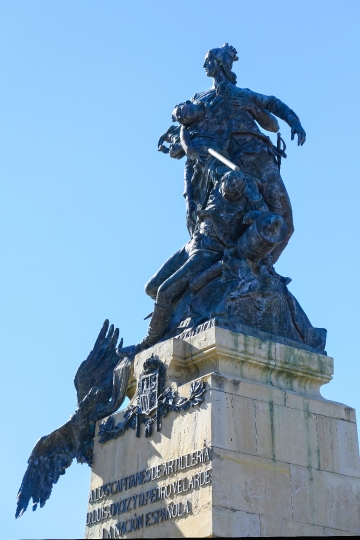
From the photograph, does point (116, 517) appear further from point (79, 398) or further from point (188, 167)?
point (188, 167)

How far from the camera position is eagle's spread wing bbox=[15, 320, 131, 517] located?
13023mm

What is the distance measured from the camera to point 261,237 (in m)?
12.4

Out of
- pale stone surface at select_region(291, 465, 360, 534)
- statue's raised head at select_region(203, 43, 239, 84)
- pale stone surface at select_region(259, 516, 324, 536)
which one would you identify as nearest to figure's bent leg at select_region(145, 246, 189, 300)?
statue's raised head at select_region(203, 43, 239, 84)

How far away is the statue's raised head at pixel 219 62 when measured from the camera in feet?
47.3

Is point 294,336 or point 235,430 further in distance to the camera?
point 294,336

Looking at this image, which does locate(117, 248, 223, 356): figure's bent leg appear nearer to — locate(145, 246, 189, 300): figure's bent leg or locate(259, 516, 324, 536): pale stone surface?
locate(145, 246, 189, 300): figure's bent leg

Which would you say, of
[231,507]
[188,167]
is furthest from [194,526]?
[188,167]

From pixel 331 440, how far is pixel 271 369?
107 centimetres

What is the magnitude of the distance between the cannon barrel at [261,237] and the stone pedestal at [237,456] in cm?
122

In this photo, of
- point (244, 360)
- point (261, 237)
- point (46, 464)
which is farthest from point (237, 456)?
point (46, 464)

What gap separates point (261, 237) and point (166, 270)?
1788 mm

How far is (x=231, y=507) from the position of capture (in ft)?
34.8

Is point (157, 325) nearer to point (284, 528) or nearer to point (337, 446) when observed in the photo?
point (337, 446)

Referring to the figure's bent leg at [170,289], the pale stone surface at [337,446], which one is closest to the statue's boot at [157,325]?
the figure's bent leg at [170,289]
